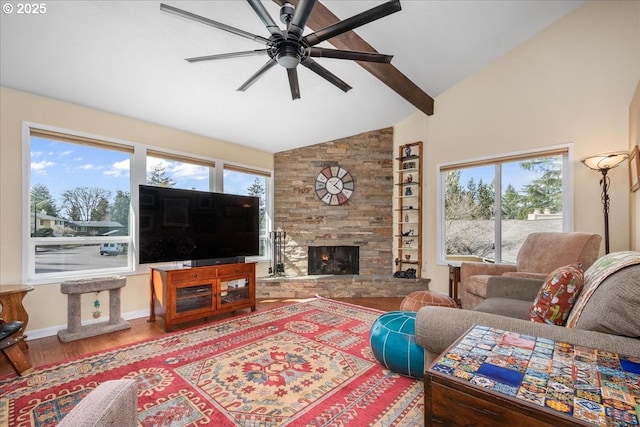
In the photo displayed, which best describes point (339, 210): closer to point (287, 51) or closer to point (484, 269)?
point (484, 269)

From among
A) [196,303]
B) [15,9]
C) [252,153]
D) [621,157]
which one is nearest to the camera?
[15,9]

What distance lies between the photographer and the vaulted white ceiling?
228 centimetres

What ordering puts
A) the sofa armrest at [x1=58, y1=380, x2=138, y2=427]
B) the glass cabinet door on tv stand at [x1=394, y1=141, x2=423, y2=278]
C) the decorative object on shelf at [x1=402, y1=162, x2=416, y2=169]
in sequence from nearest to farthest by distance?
the sofa armrest at [x1=58, y1=380, x2=138, y2=427] → the glass cabinet door on tv stand at [x1=394, y1=141, x2=423, y2=278] → the decorative object on shelf at [x1=402, y1=162, x2=416, y2=169]

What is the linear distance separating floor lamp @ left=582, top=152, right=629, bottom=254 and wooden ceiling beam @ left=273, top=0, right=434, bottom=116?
6.91 feet

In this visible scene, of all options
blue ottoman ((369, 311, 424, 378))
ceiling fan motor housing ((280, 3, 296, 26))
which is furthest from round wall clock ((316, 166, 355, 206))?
ceiling fan motor housing ((280, 3, 296, 26))

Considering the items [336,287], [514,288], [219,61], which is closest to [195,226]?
[219,61]

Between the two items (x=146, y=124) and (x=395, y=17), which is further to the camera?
(x=146, y=124)

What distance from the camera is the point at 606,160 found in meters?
2.80

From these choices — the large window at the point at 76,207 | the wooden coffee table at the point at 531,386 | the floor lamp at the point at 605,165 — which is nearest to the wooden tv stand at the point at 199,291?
the large window at the point at 76,207

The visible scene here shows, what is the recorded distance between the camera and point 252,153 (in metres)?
4.84

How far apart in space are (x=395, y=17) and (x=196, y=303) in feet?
12.1

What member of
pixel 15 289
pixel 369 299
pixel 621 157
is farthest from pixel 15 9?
pixel 621 157

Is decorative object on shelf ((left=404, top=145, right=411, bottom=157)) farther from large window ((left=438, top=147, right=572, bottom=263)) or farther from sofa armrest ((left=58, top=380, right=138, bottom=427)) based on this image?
sofa armrest ((left=58, top=380, right=138, bottom=427))

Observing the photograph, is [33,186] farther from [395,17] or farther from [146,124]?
[395,17]
